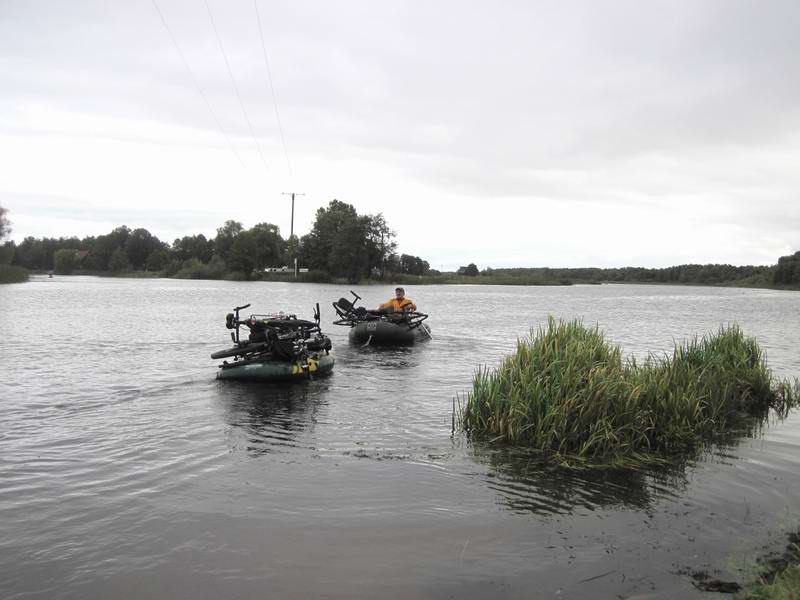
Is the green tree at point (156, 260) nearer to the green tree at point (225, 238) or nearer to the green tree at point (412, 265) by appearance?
the green tree at point (225, 238)

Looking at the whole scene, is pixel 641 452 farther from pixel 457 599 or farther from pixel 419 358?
pixel 419 358

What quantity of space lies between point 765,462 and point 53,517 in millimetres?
8726

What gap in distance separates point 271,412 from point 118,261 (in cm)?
13523

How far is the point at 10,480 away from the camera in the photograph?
7148 millimetres

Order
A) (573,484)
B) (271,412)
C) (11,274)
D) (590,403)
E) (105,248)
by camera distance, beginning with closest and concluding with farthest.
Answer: (573,484), (590,403), (271,412), (11,274), (105,248)

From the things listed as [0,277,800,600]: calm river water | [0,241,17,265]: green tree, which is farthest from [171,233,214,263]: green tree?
[0,277,800,600]: calm river water

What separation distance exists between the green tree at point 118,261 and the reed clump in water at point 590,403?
→ 13716 cm

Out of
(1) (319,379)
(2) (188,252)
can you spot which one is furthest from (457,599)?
(2) (188,252)

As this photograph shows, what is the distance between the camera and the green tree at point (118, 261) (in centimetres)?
13238

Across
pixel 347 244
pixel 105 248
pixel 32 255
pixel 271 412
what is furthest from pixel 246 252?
pixel 271 412

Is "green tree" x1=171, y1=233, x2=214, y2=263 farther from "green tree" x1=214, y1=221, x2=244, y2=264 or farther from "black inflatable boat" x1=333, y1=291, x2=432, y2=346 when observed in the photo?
"black inflatable boat" x1=333, y1=291, x2=432, y2=346

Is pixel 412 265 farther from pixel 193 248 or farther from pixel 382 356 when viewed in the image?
pixel 382 356

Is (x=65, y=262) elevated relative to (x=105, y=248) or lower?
lower

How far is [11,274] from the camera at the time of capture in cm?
6812
